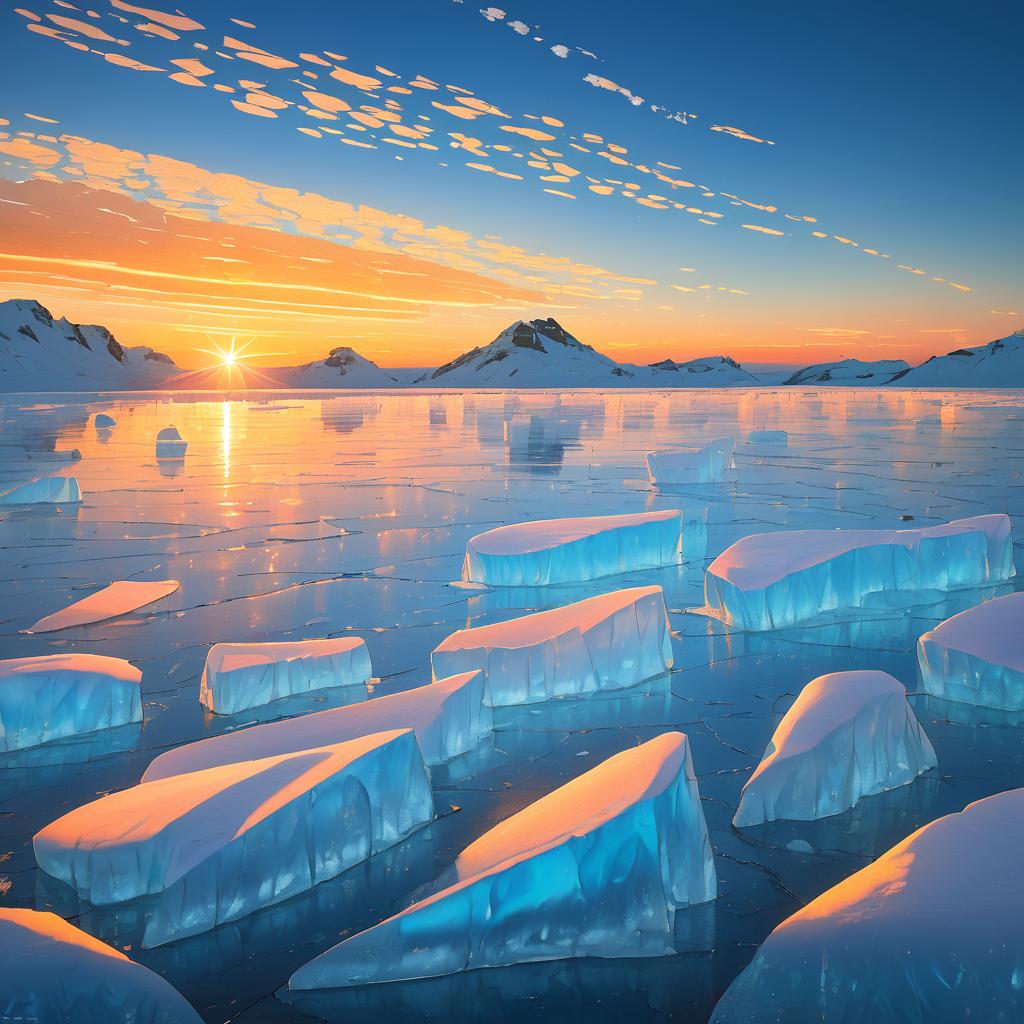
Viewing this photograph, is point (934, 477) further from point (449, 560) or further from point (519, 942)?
point (519, 942)

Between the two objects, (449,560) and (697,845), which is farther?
(449,560)

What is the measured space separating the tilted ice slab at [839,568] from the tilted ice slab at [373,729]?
2.45 meters

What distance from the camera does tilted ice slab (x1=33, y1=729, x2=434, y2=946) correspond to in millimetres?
2707

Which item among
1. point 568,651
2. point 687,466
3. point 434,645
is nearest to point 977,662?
point 568,651

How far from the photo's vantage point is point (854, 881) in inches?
97.7

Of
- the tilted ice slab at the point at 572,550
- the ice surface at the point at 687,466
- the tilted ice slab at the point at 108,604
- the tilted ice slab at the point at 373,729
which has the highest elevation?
the ice surface at the point at 687,466

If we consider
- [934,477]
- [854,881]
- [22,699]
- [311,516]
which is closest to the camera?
[854,881]

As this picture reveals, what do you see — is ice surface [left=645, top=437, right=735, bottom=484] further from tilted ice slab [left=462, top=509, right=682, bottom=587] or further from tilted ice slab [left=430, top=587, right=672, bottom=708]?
tilted ice slab [left=430, top=587, right=672, bottom=708]

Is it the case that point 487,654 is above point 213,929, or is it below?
above

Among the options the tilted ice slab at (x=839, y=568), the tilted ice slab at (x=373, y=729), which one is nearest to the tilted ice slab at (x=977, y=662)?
the tilted ice slab at (x=839, y=568)

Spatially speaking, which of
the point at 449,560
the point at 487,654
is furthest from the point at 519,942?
the point at 449,560

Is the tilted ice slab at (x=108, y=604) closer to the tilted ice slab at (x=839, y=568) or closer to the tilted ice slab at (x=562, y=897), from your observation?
the tilted ice slab at (x=839, y=568)

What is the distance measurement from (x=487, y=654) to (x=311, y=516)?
6.30 metres

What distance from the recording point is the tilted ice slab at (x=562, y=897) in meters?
2.44
